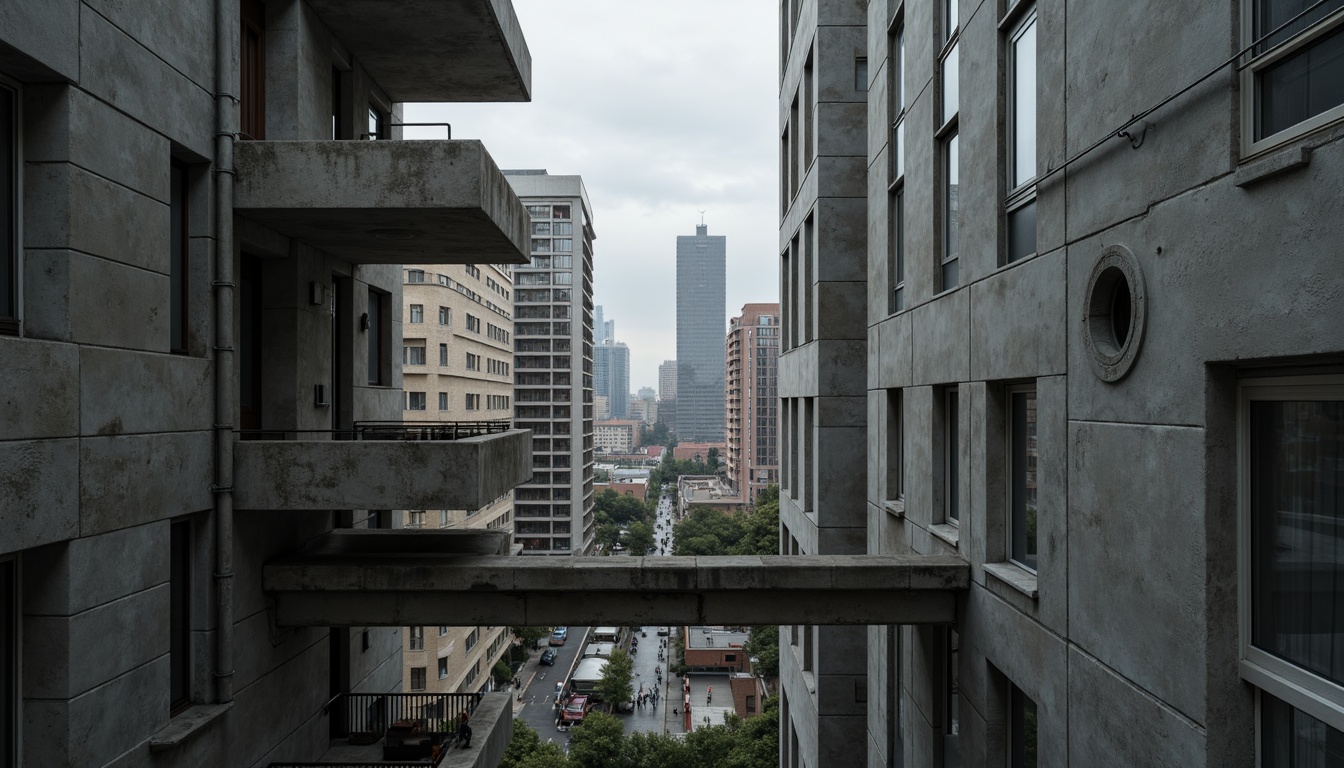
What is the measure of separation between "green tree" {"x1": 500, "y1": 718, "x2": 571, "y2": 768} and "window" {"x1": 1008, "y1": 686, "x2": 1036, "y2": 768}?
3100 centimetres

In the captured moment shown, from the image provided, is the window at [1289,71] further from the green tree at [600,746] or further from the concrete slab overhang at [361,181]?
the green tree at [600,746]

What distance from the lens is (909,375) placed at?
12.1 m

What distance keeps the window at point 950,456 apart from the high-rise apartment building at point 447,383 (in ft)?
95.2

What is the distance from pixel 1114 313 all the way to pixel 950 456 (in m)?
4.54

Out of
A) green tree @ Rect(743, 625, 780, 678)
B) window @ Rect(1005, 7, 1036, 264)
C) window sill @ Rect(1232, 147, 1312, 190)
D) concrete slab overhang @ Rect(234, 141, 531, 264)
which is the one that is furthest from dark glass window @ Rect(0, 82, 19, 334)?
green tree @ Rect(743, 625, 780, 678)

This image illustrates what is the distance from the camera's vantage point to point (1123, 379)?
6.19 m

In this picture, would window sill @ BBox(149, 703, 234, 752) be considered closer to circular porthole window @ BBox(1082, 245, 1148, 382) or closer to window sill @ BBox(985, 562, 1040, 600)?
window sill @ BBox(985, 562, 1040, 600)

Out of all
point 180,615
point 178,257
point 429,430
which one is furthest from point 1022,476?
point 178,257

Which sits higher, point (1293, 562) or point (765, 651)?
point (1293, 562)

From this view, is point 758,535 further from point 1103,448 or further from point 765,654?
point 1103,448

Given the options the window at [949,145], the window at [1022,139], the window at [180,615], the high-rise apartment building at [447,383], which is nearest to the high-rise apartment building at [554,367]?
the high-rise apartment building at [447,383]

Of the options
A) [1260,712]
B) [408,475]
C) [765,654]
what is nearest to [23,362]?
[408,475]

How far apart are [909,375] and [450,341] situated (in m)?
38.3

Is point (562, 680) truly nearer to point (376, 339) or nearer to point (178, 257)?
point (376, 339)
